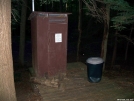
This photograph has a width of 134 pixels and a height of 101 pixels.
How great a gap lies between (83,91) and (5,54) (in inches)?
110

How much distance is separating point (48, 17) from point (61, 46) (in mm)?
1184

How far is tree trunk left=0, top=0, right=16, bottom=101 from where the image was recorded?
3.73 m

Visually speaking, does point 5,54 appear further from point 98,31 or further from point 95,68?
point 98,31

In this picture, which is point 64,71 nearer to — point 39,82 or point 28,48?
point 39,82

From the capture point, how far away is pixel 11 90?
4145 millimetres

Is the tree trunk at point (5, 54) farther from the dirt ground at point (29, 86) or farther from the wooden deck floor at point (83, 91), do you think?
the dirt ground at point (29, 86)

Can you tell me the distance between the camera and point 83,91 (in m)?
5.45

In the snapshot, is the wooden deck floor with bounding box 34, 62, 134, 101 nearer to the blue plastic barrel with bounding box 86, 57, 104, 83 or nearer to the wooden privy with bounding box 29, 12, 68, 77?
the blue plastic barrel with bounding box 86, 57, 104, 83

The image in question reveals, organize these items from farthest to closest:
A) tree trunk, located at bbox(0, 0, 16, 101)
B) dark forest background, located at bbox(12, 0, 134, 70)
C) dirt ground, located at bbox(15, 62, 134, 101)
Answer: dark forest background, located at bbox(12, 0, 134, 70), dirt ground, located at bbox(15, 62, 134, 101), tree trunk, located at bbox(0, 0, 16, 101)

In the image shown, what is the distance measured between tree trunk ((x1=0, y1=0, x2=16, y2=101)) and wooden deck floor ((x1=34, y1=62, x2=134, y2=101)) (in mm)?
1236

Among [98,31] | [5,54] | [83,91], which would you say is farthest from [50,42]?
[98,31]

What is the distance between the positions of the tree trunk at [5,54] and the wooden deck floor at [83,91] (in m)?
1.24

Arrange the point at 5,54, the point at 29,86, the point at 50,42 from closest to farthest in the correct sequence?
the point at 5,54 < the point at 50,42 < the point at 29,86

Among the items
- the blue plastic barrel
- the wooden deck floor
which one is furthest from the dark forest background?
the wooden deck floor
